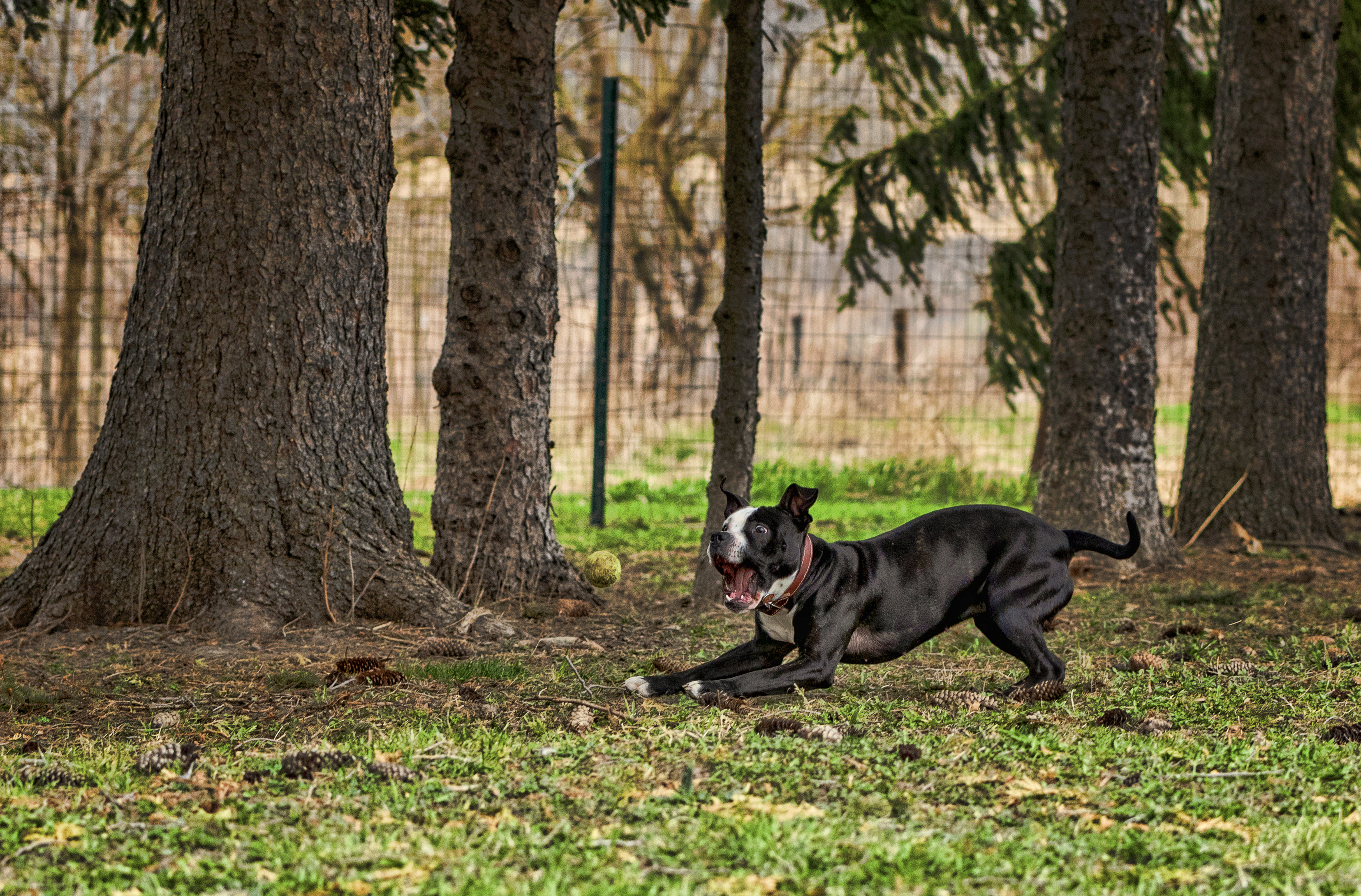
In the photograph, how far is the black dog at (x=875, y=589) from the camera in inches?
132

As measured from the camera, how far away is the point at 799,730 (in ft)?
9.80

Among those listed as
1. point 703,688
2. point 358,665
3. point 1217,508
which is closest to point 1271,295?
point 1217,508

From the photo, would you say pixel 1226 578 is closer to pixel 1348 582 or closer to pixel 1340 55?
pixel 1348 582

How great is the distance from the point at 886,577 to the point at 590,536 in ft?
13.7

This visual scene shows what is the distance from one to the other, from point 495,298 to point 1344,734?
11.5 feet

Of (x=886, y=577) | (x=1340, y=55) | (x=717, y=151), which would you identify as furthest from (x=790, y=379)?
(x=886, y=577)

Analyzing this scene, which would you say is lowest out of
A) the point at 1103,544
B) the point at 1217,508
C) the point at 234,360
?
the point at 1217,508

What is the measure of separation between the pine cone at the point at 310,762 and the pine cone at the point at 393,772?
0.30 feet

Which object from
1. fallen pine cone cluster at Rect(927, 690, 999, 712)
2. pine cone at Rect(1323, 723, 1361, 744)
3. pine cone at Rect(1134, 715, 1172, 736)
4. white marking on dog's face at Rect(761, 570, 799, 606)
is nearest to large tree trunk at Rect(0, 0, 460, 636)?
white marking on dog's face at Rect(761, 570, 799, 606)

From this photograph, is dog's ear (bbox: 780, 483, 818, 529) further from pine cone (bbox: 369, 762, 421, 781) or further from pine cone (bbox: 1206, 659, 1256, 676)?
pine cone (bbox: 1206, 659, 1256, 676)

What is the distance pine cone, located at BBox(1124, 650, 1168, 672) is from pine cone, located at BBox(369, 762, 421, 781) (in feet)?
8.20

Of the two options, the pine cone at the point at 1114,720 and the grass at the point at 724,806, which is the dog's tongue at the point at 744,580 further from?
the pine cone at the point at 1114,720

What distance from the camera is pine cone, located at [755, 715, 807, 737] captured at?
2975mm

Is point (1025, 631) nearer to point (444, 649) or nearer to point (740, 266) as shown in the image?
point (444, 649)
